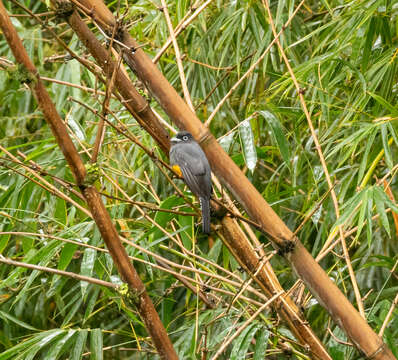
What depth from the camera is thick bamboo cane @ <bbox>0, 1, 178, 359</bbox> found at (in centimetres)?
113

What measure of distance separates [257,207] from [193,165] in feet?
2.78

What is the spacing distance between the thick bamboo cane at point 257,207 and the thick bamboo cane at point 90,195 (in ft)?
1.35

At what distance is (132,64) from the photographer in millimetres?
1591

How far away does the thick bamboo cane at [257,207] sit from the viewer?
4.87ft

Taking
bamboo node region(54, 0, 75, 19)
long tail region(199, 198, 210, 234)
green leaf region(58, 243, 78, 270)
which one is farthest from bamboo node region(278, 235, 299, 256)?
green leaf region(58, 243, 78, 270)

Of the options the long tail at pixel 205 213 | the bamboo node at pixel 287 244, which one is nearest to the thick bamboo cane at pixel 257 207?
the bamboo node at pixel 287 244

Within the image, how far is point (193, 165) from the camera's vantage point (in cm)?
234

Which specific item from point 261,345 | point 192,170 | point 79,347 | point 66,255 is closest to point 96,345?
point 79,347

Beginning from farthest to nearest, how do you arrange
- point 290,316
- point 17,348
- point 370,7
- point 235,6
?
point 235,6, point 370,7, point 17,348, point 290,316

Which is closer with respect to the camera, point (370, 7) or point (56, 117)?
point (56, 117)

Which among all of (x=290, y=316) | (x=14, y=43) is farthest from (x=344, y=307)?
(x=14, y=43)

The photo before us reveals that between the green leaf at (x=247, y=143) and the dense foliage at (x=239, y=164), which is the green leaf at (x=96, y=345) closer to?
the dense foliage at (x=239, y=164)

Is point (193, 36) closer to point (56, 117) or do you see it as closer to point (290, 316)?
point (290, 316)

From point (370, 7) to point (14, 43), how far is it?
146 cm
